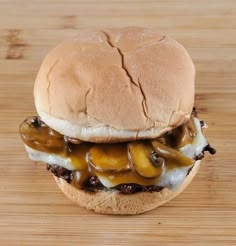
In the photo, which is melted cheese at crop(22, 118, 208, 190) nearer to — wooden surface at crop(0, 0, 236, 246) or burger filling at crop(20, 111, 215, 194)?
burger filling at crop(20, 111, 215, 194)

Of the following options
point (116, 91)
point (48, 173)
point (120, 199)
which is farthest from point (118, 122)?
point (48, 173)

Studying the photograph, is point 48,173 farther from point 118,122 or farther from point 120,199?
point 118,122

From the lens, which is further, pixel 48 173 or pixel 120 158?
pixel 48 173

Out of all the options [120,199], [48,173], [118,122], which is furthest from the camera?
[48,173]

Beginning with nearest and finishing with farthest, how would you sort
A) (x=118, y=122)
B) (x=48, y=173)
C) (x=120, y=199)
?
(x=118, y=122), (x=120, y=199), (x=48, y=173)

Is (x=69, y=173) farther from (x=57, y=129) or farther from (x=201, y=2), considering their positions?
(x=201, y=2)

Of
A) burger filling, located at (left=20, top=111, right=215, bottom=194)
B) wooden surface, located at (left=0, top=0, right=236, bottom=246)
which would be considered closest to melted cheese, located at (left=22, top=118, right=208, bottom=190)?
burger filling, located at (left=20, top=111, right=215, bottom=194)

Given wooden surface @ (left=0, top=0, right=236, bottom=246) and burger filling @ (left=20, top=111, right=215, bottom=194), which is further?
wooden surface @ (left=0, top=0, right=236, bottom=246)

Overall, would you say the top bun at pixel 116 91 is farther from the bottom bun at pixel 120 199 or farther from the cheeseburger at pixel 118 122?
the bottom bun at pixel 120 199

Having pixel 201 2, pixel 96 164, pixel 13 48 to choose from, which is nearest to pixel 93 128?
pixel 96 164
